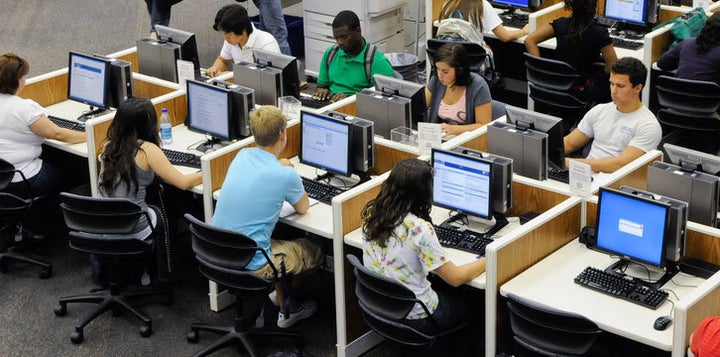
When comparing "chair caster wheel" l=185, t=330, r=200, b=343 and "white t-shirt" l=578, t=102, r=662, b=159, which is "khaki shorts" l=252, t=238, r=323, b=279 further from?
"white t-shirt" l=578, t=102, r=662, b=159

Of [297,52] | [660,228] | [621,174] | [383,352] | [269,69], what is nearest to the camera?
[660,228]

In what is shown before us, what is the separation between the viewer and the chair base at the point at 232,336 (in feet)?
16.2

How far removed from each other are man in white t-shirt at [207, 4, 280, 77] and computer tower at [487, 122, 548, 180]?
6.31 feet

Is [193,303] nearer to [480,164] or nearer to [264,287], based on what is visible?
[264,287]

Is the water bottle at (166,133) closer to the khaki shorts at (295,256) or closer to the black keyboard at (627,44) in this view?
the khaki shorts at (295,256)

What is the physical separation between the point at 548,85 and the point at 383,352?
7.90 feet

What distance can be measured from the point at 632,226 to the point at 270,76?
241 cm

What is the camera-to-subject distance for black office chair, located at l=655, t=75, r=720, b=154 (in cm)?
626

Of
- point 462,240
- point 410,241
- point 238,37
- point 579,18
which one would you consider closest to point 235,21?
point 238,37

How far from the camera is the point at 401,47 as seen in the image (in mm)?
8680

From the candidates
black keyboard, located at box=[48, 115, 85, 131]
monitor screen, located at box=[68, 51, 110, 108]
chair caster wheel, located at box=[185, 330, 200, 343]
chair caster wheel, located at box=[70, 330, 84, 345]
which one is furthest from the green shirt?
chair caster wheel, located at box=[70, 330, 84, 345]

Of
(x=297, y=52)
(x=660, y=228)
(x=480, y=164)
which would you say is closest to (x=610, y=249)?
(x=660, y=228)

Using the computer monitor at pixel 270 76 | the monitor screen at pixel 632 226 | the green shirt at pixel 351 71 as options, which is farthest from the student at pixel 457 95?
the monitor screen at pixel 632 226

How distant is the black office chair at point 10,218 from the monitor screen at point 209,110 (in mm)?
939
